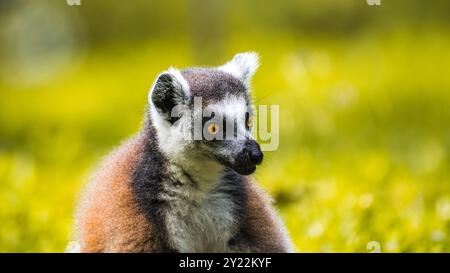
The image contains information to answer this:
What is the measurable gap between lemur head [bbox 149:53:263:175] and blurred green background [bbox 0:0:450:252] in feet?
2.41

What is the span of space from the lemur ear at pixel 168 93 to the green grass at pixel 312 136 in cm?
102

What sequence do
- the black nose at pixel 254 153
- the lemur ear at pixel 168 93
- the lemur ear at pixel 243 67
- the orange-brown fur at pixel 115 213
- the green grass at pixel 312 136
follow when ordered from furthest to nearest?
the green grass at pixel 312 136
the lemur ear at pixel 243 67
the lemur ear at pixel 168 93
the orange-brown fur at pixel 115 213
the black nose at pixel 254 153

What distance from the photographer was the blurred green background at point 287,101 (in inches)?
246

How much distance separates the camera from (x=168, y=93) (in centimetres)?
467

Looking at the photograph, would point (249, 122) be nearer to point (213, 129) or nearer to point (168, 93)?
point (213, 129)

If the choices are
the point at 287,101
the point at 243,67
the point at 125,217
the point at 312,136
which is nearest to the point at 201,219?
the point at 125,217

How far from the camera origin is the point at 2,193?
22.8ft

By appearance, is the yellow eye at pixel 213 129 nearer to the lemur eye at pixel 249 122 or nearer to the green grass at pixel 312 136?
the lemur eye at pixel 249 122

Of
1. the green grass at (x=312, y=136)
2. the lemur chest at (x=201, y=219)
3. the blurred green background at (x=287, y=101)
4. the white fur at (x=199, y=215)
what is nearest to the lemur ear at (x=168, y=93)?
the white fur at (x=199, y=215)

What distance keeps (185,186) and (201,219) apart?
20cm

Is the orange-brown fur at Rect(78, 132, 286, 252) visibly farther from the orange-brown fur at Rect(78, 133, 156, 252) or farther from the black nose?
the black nose

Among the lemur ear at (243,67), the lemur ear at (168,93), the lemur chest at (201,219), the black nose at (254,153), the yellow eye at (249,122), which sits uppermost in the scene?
the lemur ear at (243,67)
